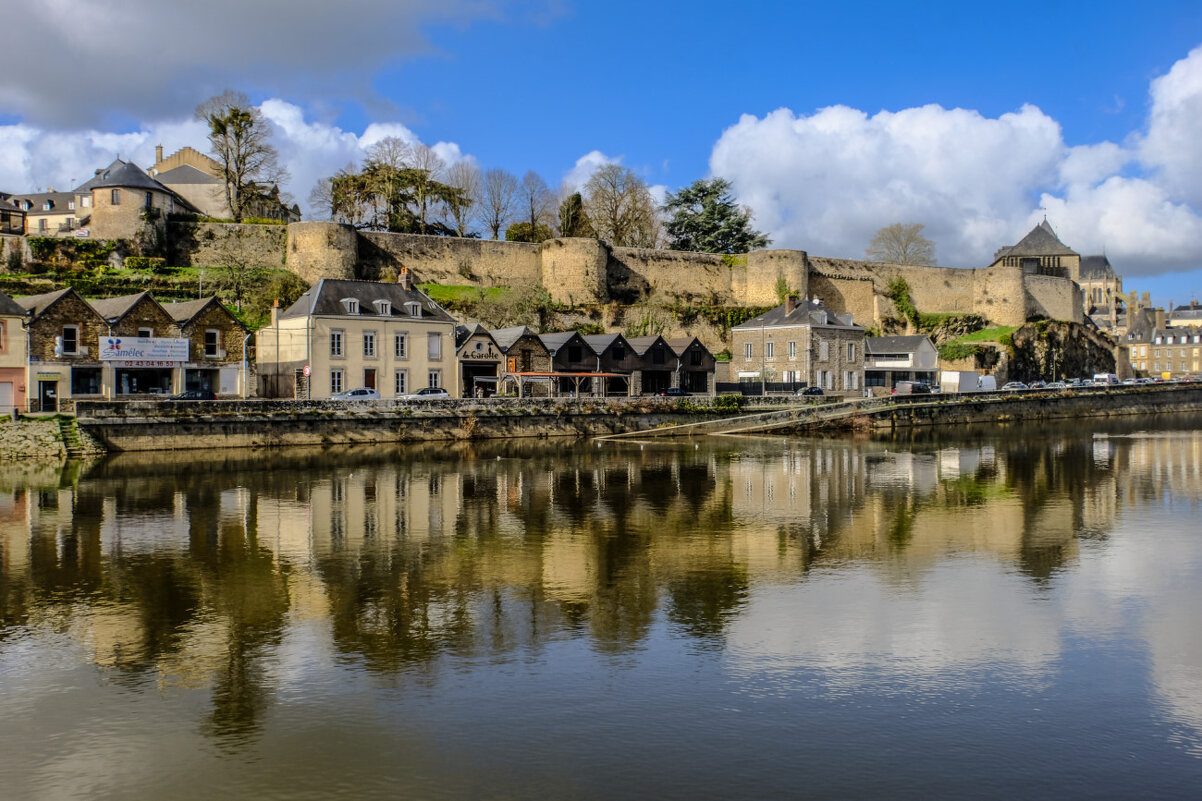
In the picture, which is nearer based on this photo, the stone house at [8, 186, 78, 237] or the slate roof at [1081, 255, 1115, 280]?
the stone house at [8, 186, 78, 237]

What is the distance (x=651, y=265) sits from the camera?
54156 millimetres

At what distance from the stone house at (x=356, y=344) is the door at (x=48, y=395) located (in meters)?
6.99

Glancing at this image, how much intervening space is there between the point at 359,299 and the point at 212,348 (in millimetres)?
5060

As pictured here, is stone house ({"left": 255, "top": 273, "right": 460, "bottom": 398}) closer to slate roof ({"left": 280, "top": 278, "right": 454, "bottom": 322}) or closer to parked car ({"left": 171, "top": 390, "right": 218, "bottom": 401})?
slate roof ({"left": 280, "top": 278, "right": 454, "bottom": 322})

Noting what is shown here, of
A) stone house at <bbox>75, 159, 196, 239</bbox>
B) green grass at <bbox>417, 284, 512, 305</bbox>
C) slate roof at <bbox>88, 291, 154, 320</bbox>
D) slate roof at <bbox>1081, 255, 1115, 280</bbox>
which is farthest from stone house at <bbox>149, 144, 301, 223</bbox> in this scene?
slate roof at <bbox>1081, 255, 1115, 280</bbox>

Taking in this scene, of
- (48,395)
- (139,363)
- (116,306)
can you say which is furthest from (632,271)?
(48,395)

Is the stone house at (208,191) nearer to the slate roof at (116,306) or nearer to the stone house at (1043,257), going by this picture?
the slate roof at (116,306)

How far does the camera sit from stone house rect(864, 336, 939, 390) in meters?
51.3

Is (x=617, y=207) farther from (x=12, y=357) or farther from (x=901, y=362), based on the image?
(x=12, y=357)

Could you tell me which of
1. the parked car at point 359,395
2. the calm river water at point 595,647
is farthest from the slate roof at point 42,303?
the calm river water at point 595,647

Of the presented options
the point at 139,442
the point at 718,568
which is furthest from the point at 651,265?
the point at 718,568

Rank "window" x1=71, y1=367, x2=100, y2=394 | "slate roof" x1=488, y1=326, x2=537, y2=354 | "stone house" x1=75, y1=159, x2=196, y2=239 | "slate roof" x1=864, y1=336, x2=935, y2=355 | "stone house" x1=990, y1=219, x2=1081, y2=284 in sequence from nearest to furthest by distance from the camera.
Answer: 1. "window" x1=71, y1=367, x2=100, y2=394
2. "slate roof" x1=488, y1=326, x2=537, y2=354
3. "stone house" x1=75, y1=159, x2=196, y2=239
4. "slate roof" x1=864, y1=336, x2=935, y2=355
5. "stone house" x1=990, y1=219, x2=1081, y2=284

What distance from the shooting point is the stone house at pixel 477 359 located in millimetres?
37125

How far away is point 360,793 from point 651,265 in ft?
158
